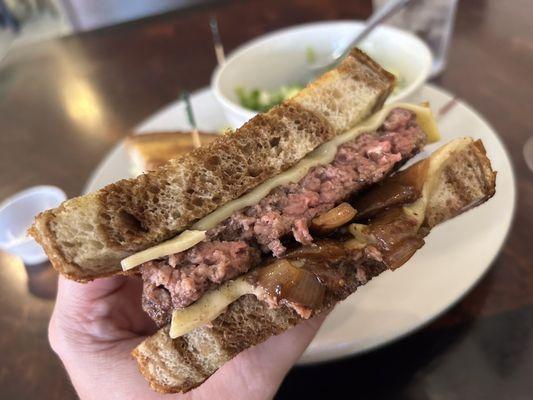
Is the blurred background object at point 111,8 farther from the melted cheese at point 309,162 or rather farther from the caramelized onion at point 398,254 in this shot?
the caramelized onion at point 398,254

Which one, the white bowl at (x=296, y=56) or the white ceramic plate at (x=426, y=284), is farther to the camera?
the white bowl at (x=296, y=56)

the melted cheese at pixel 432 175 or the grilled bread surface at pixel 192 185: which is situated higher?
the grilled bread surface at pixel 192 185

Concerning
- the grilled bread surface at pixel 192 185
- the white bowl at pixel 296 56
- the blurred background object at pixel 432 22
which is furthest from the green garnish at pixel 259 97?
the grilled bread surface at pixel 192 185

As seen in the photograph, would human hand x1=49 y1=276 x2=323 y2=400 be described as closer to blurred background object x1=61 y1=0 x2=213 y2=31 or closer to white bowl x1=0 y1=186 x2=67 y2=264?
white bowl x1=0 y1=186 x2=67 y2=264

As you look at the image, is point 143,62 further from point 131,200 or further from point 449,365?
point 449,365

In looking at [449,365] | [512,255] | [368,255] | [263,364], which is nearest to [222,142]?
[368,255]

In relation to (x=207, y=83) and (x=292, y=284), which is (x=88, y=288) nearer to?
(x=292, y=284)

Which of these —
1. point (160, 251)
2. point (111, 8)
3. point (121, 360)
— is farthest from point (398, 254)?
point (111, 8)

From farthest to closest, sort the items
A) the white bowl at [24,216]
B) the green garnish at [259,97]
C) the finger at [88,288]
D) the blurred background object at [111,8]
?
the blurred background object at [111,8] < the green garnish at [259,97] < the white bowl at [24,216] < the finger at [88,288]
